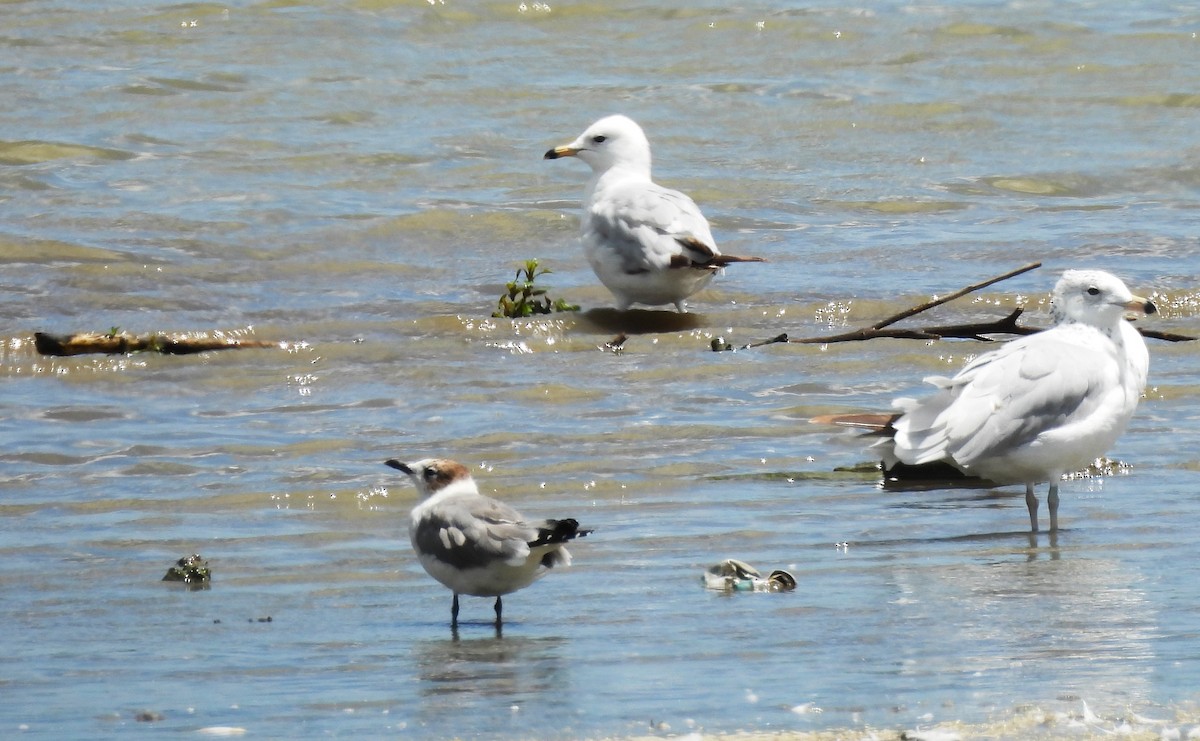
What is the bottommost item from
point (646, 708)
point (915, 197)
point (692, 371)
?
point (646, 708)

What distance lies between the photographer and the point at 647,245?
34.6 ft

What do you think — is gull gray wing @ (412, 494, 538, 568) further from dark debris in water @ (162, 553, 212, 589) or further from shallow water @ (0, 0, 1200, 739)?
dark debris in water @ (162, 553, 212, 589)

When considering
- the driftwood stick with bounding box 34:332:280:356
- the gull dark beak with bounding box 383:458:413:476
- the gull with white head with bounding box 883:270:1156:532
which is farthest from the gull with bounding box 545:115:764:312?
the gull dark beak with bounding box 383:458:413:476

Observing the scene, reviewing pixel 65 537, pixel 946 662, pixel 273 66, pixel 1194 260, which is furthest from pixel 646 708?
pixel 273 66

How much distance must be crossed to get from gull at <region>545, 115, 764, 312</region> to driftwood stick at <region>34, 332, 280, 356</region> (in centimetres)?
198

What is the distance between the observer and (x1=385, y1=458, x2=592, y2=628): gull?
17.3 feet

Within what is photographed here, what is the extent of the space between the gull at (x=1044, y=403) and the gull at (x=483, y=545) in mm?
1797

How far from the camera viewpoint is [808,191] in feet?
46.9

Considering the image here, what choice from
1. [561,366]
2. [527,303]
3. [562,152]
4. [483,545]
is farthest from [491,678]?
[562,152]

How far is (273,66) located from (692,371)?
9.51m

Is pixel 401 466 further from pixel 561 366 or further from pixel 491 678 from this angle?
pixel 561 366

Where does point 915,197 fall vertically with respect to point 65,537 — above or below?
above

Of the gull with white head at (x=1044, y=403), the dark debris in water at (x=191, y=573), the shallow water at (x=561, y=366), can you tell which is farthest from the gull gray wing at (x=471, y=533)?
the gull with white head at (x=1044, y=403)

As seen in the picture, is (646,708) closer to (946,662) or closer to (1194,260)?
(946,662)
